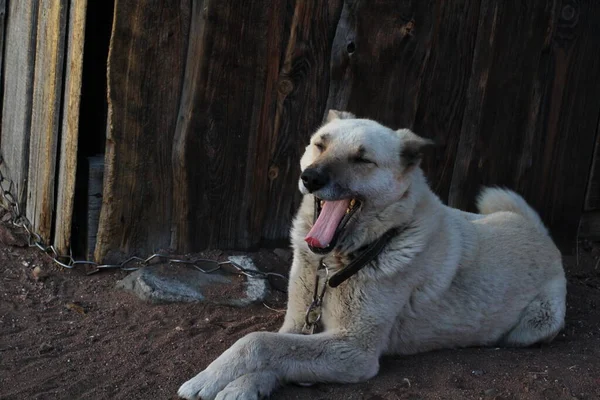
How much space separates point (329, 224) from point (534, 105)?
3025 millimetres

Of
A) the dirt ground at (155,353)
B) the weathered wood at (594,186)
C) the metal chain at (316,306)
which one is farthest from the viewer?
the weathered wood at (594,186)

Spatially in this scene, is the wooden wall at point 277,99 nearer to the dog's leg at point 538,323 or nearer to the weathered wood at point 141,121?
the weathered wood at point 141,121

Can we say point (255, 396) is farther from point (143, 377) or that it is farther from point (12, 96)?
point (12, 96)

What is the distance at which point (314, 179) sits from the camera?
395 centimetres

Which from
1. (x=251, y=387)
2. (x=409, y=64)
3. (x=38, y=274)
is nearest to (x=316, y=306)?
(x=251, y=387)

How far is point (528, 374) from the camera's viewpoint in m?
4.18

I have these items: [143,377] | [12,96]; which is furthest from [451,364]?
[12,96]

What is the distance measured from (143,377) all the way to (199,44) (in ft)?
7.58

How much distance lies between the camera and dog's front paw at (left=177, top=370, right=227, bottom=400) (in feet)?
12.1

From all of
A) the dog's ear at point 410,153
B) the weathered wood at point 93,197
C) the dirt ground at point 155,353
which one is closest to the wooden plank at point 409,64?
the dog's ear at point 410,153

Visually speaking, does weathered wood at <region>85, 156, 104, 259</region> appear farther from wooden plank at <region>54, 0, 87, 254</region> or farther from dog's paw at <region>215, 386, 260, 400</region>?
dog's paw at <region>215, 386, 260, 400</region>

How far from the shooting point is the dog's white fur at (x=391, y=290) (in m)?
3.93

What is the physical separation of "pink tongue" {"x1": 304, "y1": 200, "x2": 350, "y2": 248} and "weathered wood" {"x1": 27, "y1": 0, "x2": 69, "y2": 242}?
2.30 meters

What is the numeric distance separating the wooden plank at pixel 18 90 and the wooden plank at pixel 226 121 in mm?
1568
